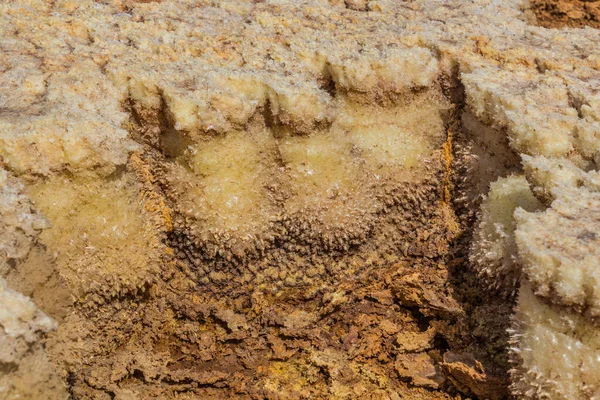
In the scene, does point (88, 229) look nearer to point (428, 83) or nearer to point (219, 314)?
point (219, 314)

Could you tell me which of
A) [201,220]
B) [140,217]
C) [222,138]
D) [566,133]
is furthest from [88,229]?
[566,133]

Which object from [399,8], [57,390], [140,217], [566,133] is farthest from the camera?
[399,8]

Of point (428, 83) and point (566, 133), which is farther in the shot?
point (428, 83)

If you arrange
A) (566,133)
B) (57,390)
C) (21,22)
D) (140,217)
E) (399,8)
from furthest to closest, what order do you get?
(399,8) < (21,22) < (140,217) < (566,133) < (57,390)

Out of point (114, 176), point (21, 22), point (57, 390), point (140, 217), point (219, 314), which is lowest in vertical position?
point (219, 314)

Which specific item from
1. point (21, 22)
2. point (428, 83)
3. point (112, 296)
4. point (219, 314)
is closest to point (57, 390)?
point (112, 296)

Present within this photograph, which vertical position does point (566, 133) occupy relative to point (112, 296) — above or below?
above

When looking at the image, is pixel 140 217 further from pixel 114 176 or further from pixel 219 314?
pixel 219 314
